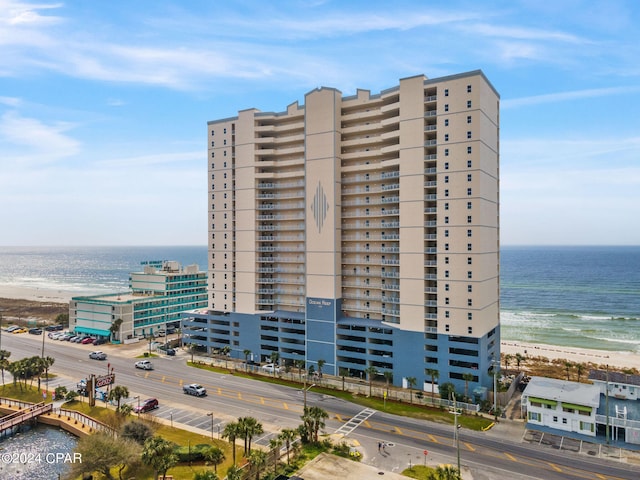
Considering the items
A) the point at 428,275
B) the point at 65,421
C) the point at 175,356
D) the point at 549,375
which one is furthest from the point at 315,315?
the point at 549,375

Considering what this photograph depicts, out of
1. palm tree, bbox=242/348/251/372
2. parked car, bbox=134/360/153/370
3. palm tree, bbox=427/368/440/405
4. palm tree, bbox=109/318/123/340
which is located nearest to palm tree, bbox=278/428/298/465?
palm tree, bbox=427/368/440/405

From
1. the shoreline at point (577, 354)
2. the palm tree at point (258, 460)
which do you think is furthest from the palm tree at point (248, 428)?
the shoreline at point (577, 354)

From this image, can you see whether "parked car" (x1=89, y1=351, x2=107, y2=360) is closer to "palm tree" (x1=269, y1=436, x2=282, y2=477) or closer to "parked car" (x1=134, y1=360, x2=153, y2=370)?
"parked car" (x1=134, y1=360, x2=153, y2=370)

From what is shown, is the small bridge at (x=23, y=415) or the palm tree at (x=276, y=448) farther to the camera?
the small bridge at (x=23, y=415)

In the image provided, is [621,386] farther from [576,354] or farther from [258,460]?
[576,354]

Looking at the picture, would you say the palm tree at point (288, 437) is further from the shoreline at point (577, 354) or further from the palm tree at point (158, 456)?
the shoreline at point (577, 354)

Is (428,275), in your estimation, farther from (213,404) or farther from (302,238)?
(213,404)
